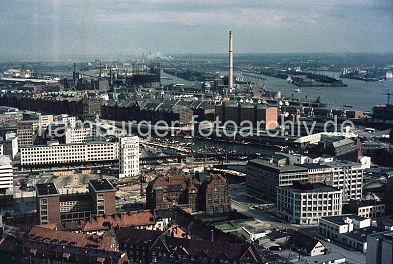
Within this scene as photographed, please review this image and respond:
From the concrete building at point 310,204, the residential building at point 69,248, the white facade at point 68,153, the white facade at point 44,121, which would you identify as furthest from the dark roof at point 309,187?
the white facade at point 44,121

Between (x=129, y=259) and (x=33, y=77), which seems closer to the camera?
(x=129, y=259)

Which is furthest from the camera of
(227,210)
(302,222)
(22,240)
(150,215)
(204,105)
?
(204,105)

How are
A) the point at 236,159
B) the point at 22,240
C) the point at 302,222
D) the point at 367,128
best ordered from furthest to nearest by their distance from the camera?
the point at 367,128 → the point at 236,159 → the point at 302,222 → the point at 22,240

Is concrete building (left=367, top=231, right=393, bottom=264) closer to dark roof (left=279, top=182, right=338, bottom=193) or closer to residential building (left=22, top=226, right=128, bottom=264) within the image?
residential building (left=22, top=226, right=128, bottom=264)

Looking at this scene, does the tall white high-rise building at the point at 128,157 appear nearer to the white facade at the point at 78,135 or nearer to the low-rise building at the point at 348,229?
the white facade at the point at 78,135

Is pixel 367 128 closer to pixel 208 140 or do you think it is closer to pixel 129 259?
pixel 208 140

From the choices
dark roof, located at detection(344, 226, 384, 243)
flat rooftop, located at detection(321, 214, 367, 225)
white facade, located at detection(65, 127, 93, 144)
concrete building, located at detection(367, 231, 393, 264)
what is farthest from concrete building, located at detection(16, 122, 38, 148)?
concrete building, located at detection(367, 231, 393, 264)

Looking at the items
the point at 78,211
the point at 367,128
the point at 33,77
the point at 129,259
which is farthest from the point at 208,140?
the point at 33,77
